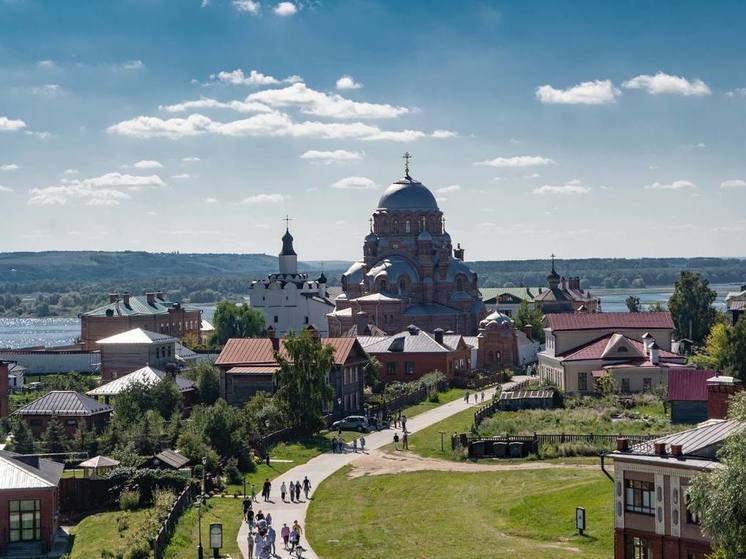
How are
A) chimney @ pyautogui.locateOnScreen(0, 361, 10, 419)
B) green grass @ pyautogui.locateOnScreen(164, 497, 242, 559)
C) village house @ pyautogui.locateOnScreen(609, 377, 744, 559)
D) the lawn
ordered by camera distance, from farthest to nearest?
chimney @ pyautogui.locateOnScreen(0, 361, 10, 419)
the lawn
green grass @ pyautogui.locateOnScreen(164, 497, 242, 559)
village house @ pyautogui.locateOnScreen(609, 377, 744, 559)

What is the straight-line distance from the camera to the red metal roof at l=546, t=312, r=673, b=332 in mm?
78438

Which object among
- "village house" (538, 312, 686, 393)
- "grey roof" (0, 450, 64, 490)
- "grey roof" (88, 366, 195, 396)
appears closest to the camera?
"grey roof" (0, 450, 64, 490)

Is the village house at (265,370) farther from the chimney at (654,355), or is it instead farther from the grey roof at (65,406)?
the chimney at (654,355)

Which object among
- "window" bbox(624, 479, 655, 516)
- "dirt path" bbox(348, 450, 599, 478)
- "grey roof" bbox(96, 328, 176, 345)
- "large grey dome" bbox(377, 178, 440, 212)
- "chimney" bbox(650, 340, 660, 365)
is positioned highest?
"large grey dome" bbox(377, 178, 440, 212)

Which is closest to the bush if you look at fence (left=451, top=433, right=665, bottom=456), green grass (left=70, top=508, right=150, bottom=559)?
green grass (left=70, top=508, right=150, bottom=559)

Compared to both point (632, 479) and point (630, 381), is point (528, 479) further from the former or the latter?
point (630, 381)

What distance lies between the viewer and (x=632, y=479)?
32188 mm

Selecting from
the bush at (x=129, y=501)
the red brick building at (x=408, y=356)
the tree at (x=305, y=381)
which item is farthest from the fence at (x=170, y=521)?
the red brick building at (x=408, y=356)

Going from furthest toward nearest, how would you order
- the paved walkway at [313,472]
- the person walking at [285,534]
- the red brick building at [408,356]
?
the red brick building at [408,356] < the paved walkway at [313,472] < the person walking at [285,534]

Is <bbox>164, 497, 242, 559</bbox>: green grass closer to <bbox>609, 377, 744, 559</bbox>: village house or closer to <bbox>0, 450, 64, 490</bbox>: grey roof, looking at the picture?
<bbox>0, 450, 64, 490</bbox>: grey roof

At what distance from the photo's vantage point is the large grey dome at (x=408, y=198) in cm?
11369

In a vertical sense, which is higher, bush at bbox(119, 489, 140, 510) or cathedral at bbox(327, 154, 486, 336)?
cathedral at bbox(327, 154, 486, 336)

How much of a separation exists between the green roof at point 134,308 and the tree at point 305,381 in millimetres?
53097

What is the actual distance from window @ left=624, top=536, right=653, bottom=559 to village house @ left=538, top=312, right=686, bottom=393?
4109 centimetres
